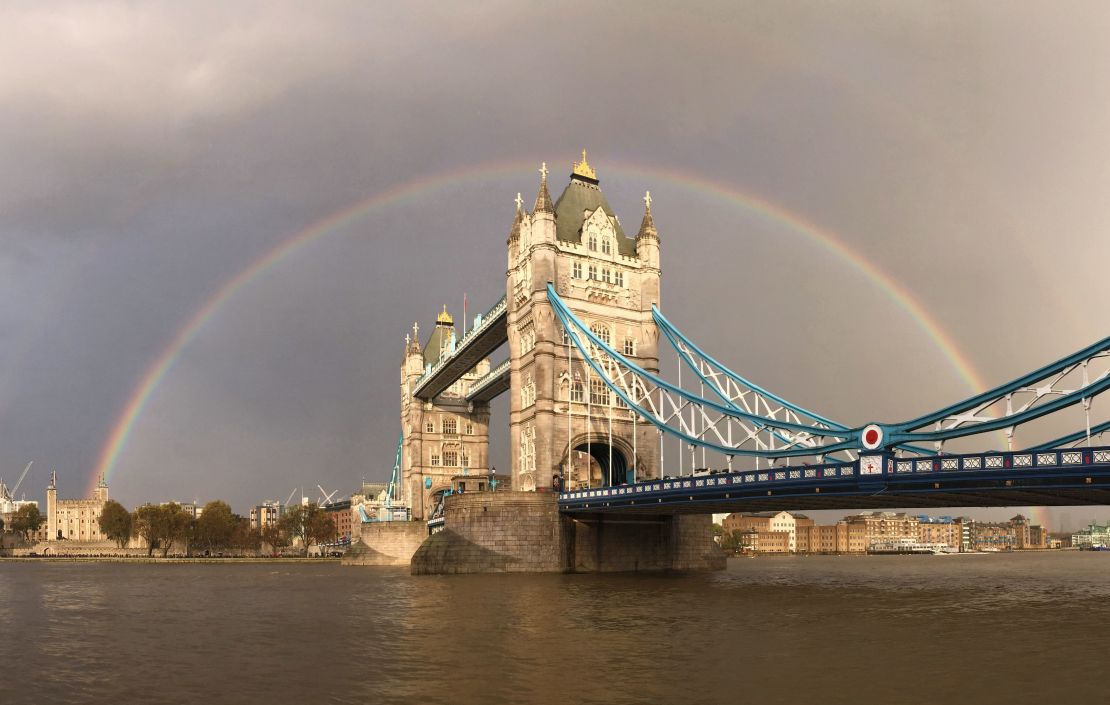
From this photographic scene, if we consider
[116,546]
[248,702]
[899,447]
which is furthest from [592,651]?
[116,546]

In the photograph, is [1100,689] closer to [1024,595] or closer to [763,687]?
[763,687]

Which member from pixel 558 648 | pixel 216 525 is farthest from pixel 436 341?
pixel 558 648

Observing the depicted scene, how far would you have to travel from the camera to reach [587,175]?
82.1 m

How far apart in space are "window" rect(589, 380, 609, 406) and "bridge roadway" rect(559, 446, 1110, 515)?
525 inches

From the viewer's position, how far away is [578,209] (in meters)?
79.5

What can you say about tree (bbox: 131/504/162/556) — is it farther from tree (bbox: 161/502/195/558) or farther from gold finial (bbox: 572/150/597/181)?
gold finial (bbox: 572/150/597/181)

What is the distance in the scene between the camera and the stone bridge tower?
73062 mm

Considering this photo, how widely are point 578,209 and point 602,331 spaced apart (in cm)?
1090

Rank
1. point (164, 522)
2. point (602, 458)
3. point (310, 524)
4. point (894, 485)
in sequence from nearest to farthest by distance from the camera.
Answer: point (894, 485)
point (602, 458)
point (164, 522)
point (310, 524)

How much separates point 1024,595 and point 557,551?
2921 centimetres

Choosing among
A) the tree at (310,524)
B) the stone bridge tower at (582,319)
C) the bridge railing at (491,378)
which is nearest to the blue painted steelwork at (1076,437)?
the stone bridge tower at (582,319)

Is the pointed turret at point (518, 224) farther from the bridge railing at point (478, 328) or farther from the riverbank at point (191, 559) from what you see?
the riverbank at point (191, 559)

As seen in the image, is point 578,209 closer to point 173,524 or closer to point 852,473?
point 852,473

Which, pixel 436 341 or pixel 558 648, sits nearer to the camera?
pixel 558 648
